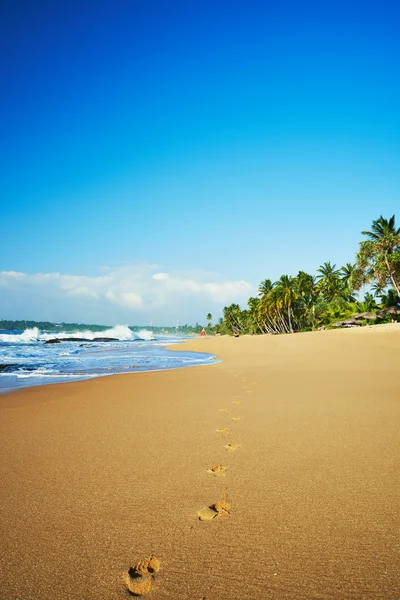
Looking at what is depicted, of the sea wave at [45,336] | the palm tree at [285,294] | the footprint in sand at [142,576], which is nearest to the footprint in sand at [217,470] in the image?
the footprint in sand at [142,576]

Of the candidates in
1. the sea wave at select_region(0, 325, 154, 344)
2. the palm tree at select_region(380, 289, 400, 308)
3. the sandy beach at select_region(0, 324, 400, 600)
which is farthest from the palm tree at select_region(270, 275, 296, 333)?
the sandy beach at select_region(0, 324, 400, 600)

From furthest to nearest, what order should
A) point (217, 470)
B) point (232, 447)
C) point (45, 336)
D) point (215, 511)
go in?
point (45, 336)
point (232, 447)
point (217, 470)
point (215, 511)

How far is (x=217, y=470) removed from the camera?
315cm

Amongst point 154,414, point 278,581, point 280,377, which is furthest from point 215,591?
point 280,377

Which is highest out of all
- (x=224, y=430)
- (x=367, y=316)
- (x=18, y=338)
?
(x=367, y=316)

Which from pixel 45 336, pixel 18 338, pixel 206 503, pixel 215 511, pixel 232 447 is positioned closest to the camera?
pixel 215 511

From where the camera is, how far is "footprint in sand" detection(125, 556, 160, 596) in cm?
168

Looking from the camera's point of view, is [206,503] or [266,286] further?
[266,286]

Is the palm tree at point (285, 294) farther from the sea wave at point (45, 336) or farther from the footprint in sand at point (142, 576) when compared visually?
the footprint in sand at point (142, 576)

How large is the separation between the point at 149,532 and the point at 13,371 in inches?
478

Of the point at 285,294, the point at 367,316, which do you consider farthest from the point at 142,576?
the point at 285,294

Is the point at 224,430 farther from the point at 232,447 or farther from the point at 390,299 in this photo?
the point at 390,299

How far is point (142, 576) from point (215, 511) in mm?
765

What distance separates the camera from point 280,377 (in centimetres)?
864
